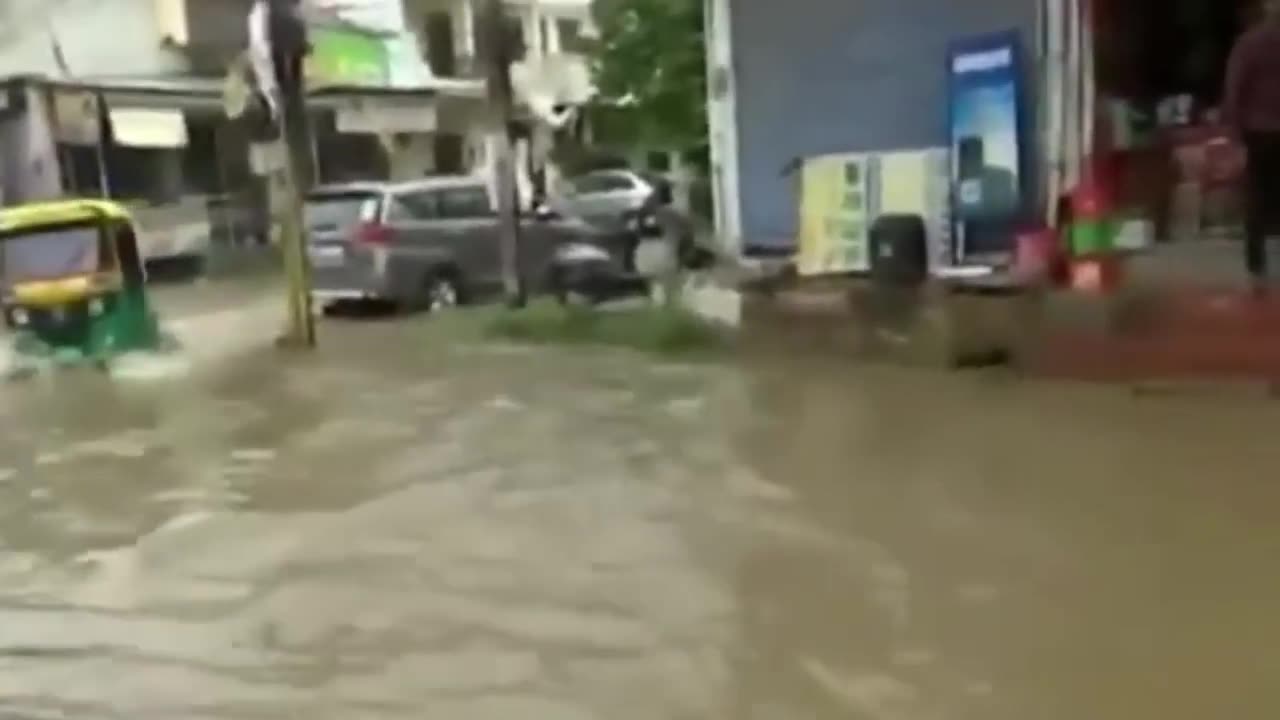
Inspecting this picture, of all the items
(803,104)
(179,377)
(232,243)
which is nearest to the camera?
(179,377)

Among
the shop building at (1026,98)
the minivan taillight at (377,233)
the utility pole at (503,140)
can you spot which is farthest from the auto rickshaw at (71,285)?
the shop building at (1026,98)

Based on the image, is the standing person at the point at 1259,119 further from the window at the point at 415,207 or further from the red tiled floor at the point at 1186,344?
the window at the point at 415,207

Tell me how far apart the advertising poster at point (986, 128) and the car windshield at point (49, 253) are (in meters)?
7.53

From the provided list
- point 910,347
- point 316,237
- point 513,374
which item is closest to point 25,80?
point 316,237

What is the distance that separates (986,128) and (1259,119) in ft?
14.4

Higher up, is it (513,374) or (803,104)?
(803,104)

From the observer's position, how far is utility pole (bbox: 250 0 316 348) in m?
19.3

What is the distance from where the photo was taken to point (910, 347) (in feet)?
46.9

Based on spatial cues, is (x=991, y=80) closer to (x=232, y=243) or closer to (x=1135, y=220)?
(x=1135, y=220)

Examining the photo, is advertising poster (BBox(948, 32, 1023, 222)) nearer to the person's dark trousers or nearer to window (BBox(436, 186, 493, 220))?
the person's dark trousers

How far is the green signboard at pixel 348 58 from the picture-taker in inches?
1578

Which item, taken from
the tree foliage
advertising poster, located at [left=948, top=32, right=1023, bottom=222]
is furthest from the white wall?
advertising poster, located at [left=948, top=32, right=1023, bottom=222]

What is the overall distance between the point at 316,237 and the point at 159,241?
10181mm

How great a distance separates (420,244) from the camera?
2356cm
